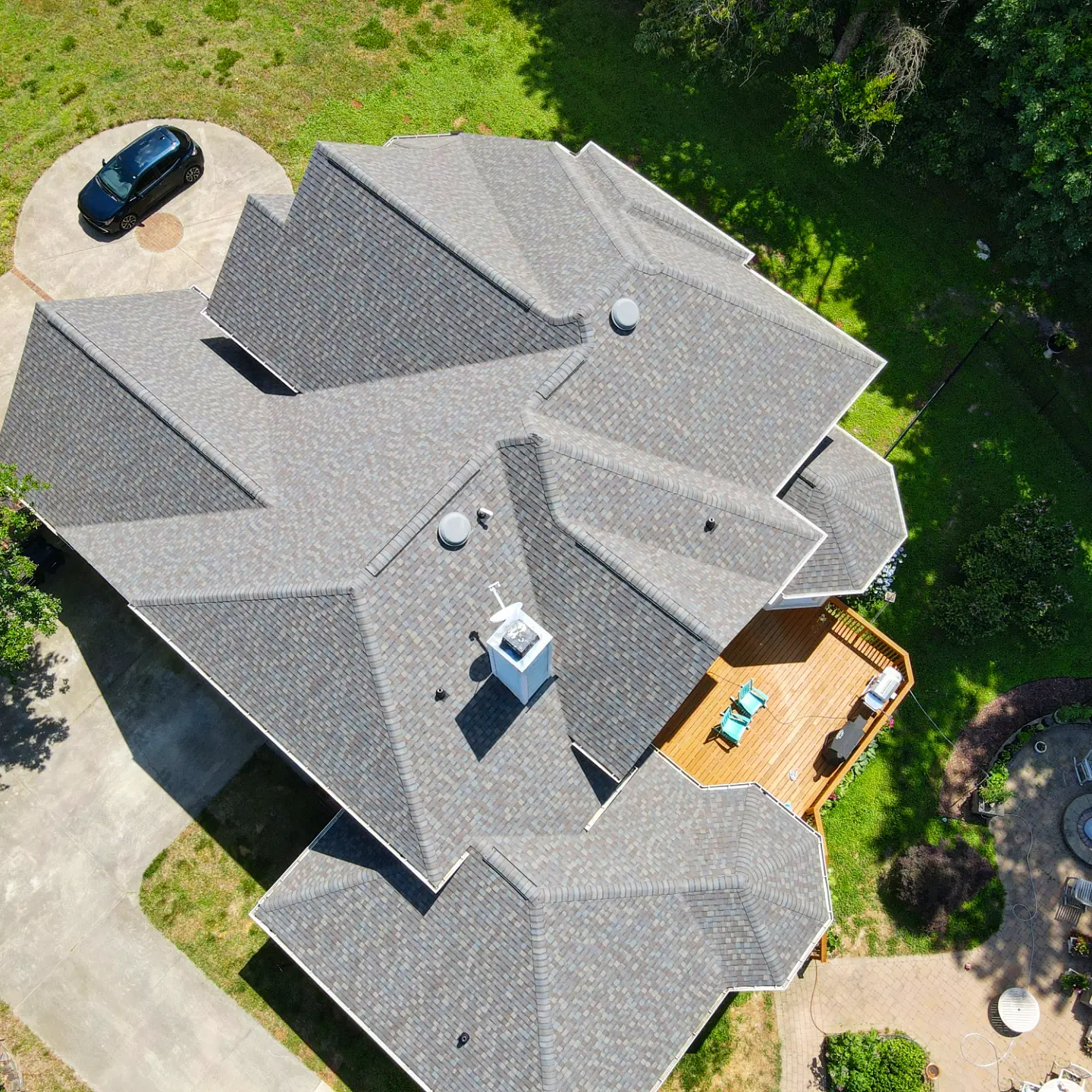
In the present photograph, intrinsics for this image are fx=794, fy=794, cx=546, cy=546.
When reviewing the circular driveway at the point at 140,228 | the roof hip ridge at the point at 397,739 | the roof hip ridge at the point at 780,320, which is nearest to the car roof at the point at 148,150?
the circular driveway at the point at 140,228

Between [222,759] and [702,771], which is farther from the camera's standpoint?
[222,759]

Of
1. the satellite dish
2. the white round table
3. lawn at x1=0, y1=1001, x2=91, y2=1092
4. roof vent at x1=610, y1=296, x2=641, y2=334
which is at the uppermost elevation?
roof vent at x1=610, y1=296, x2=641, y2=334

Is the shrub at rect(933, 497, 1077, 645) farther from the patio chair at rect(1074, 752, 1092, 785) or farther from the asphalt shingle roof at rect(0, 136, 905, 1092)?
the asphalt shingle roof at rect(0, 136, 905, 1092)

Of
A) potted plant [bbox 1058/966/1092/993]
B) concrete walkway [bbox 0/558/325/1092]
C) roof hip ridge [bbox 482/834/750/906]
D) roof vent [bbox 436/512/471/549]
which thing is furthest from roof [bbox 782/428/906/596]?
concrete walkway [bbox 0/558/325/1092]

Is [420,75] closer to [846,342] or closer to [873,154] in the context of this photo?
[873,154]

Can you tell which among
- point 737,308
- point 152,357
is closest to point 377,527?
point 152,357

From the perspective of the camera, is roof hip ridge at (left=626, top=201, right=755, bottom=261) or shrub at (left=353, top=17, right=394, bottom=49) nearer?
roof hip ridge at (left=626, top=201, right=755, bottom=261)
